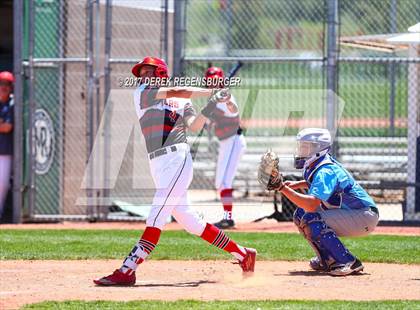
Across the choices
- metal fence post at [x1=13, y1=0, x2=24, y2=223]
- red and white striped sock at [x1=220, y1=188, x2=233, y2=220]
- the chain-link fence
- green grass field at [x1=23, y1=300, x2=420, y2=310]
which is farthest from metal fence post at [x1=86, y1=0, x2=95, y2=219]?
green grass field at [x1=23, y1=300, x2=420, y2=310]

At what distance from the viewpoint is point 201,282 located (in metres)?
8.23

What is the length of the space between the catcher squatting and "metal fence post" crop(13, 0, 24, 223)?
219 inches

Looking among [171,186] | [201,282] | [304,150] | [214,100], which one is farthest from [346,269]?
[214,100]

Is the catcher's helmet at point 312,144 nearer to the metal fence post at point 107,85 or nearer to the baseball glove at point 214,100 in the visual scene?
the baseball glove at point 214,100

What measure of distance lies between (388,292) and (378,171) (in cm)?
824

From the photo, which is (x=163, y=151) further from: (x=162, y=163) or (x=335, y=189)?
(x=335, y=189)

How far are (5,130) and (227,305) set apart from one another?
7.71 m

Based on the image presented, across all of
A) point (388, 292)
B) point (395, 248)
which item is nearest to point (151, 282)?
point (388, 292)

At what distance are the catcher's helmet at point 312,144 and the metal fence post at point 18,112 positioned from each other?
6226 millimetres

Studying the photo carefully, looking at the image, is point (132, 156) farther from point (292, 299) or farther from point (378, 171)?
point (292, 299)

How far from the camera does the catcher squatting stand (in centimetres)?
812

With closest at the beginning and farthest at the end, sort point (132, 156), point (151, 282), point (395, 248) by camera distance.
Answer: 1. point (151, 282)
2. point (395, 248)
3. point (132, 156)

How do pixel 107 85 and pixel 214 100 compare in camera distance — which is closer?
pixel 214 100

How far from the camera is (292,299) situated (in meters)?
7.20
